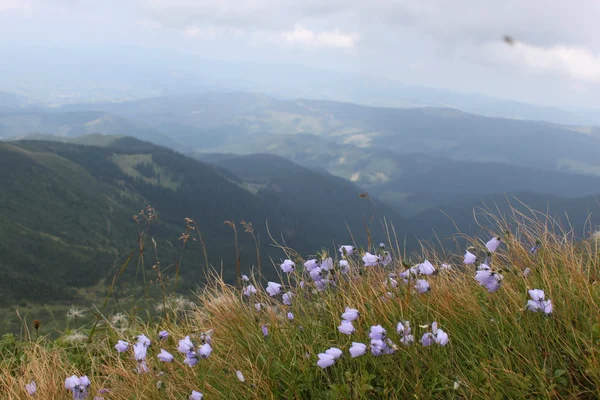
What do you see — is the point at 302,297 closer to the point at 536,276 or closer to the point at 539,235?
the point at 536,276

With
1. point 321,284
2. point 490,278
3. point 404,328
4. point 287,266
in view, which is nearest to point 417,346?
point 404,328

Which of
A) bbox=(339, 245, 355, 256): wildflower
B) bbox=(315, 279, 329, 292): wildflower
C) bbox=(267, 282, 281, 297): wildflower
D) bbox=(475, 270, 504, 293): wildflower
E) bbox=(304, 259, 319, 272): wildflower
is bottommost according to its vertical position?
bbox=(267, 282, 281, 297): wildflower

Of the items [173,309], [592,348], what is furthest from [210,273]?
[592,348]

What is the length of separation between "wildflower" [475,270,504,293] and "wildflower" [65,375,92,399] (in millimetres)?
2774

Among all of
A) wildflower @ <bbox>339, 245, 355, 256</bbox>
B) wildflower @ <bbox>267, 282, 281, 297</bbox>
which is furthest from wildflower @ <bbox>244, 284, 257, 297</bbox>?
wildflower @ <bbox>339, 245, 355, 256</bbox>

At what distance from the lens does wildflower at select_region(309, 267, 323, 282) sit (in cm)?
357

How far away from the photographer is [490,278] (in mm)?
2732

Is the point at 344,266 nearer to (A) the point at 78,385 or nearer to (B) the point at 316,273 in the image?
(B) the point at 316,273

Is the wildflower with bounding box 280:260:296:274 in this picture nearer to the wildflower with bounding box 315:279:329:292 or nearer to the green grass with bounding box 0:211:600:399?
the green grass with bounding box 0:211:600:399

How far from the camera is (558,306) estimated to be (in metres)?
2.68

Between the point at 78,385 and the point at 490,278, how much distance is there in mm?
2914

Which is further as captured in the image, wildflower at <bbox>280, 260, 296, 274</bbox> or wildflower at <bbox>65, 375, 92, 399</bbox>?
wildflower at <bbox>280, 260, 296, 274</bbox>

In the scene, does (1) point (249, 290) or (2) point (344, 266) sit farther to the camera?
(1) point (249, 290)

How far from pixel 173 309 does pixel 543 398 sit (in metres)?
3.83
